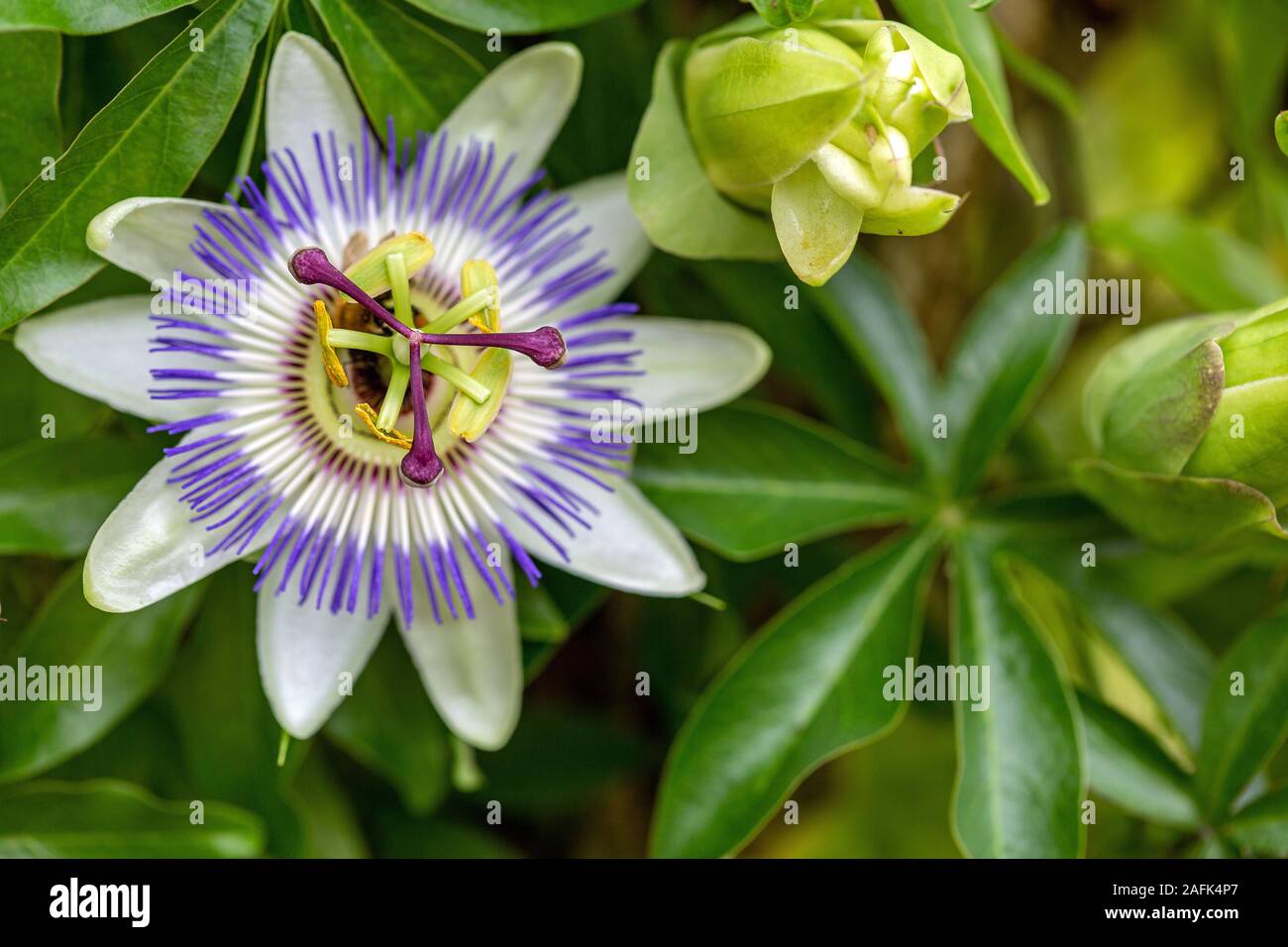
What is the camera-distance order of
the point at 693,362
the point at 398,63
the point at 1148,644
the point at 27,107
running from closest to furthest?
1. the point at 27,107
2. the point at 398,63
3. the point at 693,362
4. the point at 1148,644

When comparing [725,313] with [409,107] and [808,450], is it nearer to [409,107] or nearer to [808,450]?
[808,450]

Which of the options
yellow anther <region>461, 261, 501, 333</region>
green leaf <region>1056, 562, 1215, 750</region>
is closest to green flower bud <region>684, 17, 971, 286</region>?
yellow anther <region>461, 261, 501, 333</region>

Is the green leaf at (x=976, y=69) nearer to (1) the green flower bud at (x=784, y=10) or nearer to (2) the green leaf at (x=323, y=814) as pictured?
(1) the green flower bud at (x=784, y=10)

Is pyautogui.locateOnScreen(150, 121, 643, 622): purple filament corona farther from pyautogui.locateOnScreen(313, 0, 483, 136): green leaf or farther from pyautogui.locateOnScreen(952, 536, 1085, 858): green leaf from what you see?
pyautogui.locateOnScreen(952, 536, 1085, 858): green leaf

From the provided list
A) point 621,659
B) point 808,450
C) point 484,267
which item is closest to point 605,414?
point 484,267

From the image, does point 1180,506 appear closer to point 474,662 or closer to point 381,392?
point 474,662

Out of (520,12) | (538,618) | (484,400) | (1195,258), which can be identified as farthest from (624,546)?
(1195,258)

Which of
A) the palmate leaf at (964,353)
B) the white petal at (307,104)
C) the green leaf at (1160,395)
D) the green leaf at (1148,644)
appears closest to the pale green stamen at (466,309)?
the white petal at (307,104)
